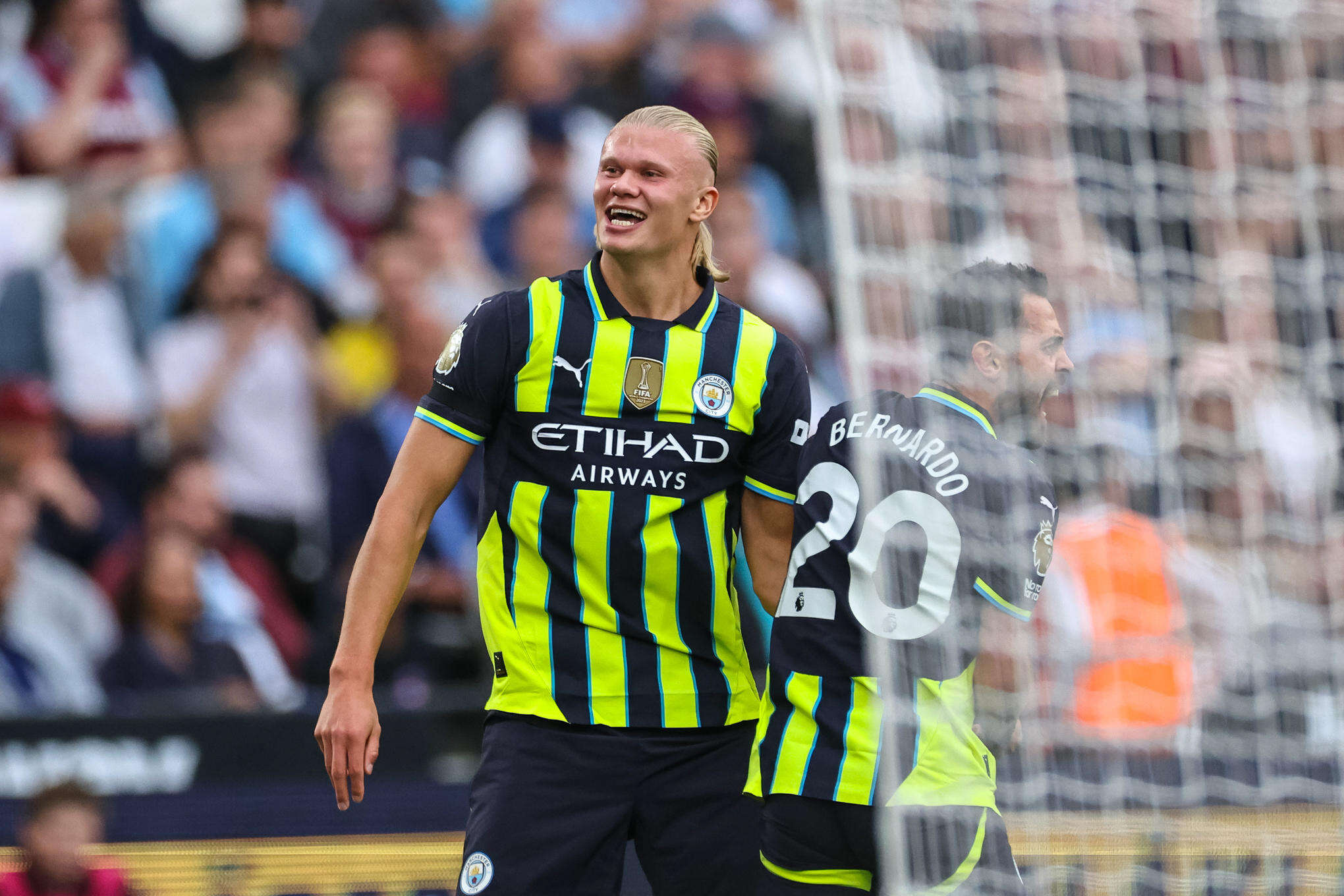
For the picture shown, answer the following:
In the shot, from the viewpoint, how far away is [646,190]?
11.6ft

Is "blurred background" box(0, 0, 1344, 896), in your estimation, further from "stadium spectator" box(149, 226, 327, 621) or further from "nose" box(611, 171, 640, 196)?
"nose" box(611, 171, 640, 196)

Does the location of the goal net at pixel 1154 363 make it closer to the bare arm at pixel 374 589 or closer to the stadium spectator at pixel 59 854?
the bare arm at pixel 374 589

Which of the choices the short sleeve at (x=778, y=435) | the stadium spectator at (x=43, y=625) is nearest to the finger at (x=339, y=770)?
the short sleeve at (x=778, y=435)

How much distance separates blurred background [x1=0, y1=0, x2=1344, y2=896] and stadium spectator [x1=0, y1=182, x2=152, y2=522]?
17mm

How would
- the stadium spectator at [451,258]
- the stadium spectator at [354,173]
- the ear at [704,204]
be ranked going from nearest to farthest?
the ear at [704,204]
the stadium spectator at [451,258]
the stadium spectator at [354,173]

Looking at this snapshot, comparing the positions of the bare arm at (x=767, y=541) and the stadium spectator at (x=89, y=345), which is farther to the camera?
the stadium spectator at (x=89, y=345)

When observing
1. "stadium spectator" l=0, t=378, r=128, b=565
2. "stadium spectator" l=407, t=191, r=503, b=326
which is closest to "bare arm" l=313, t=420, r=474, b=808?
"stadium spectator" l=0, t=378, r=128, b=565

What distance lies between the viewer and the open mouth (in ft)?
11.6

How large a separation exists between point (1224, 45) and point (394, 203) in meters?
4.40

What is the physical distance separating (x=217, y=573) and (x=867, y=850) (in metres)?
4.13

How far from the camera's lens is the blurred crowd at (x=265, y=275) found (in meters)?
6.61

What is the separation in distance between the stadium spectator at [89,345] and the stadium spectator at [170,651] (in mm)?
481

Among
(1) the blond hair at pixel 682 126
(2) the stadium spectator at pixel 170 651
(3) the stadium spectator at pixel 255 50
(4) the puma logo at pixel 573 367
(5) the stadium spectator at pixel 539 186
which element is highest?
(3) the stadium spectator at pixel 255 50

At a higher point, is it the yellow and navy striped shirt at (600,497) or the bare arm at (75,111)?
the bare arm at (75,111)
